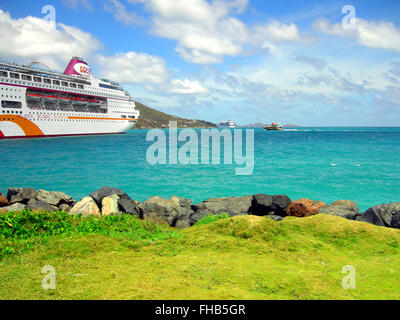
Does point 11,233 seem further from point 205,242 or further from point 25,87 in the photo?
point 25,87

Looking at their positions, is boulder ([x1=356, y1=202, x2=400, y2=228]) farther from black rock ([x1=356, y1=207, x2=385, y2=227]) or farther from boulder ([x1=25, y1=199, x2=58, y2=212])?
boulder ([x1=25, y1=199, x2=58, y2=212])

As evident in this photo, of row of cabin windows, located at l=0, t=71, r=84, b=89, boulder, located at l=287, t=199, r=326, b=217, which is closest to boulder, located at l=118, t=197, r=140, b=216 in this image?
boulder, located at l=287, t=199, r=326, b=217

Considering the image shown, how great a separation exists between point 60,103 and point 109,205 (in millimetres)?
62836

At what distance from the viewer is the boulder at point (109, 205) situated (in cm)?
1088

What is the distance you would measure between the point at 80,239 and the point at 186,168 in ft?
71.2

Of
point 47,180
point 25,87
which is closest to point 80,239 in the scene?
point 47,180

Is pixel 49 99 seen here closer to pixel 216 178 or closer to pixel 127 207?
pixel 216 178

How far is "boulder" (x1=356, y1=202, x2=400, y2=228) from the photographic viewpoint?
9610 millimetres

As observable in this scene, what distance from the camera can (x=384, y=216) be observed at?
33.4 ft

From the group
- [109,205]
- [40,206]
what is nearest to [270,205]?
[109,205]

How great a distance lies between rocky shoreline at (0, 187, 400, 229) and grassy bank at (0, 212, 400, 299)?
242 centimetres
